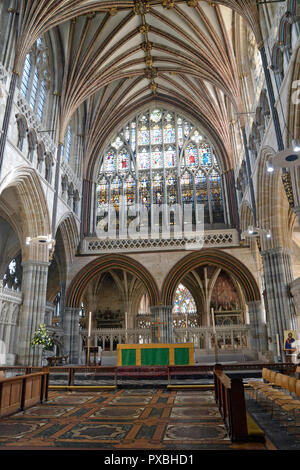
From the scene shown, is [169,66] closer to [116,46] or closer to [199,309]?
[116,46]

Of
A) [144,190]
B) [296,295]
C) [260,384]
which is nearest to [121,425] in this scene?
[260,384]

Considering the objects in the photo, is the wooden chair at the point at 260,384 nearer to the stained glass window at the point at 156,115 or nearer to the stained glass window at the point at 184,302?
the stained glass window at the point at 184,302

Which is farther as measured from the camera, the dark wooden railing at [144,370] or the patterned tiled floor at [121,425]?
the dark wooden railing at [144,370]

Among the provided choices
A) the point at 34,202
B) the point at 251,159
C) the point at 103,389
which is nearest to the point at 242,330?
the point at 251,159

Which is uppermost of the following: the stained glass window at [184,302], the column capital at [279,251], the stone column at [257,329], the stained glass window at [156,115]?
the stained glass window at [156,115]

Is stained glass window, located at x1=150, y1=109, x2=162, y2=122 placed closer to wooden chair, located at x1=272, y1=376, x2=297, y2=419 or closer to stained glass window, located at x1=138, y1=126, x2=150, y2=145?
stained glass window, located at x1=138, y1=126, x2=150, y2=145

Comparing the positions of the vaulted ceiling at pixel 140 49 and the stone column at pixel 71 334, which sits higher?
the vaulted ceiling at pixel 140 49

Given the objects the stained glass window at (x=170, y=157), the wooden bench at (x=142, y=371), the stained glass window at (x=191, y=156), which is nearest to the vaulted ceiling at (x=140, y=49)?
the stained glass window at (x=191, y=156)

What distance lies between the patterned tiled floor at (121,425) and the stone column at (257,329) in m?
10.7

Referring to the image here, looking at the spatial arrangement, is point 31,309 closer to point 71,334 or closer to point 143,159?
point 71,334

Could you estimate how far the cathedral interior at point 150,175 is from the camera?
42.8ft

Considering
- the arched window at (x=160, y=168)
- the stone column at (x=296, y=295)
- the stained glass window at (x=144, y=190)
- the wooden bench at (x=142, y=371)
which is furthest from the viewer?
the stained glass window at (x=144, y=190)

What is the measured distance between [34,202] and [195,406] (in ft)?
38.8

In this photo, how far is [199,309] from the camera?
23.9 m
